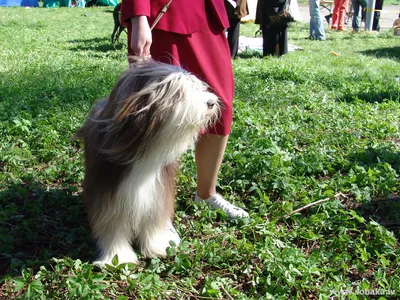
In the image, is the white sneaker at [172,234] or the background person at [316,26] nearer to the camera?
the white sneaker at [172,234]

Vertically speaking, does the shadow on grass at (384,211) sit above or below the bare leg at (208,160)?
below

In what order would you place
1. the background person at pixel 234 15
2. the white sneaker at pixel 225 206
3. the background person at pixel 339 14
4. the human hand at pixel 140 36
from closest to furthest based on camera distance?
the human hand at pixel 140 36
the white sneaker at pixel 225 206
the background person at pixel 234 15
the background person at pixel 339 14

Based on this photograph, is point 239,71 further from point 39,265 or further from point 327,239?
point 39,265

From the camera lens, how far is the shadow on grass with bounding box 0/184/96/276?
8.28 ft

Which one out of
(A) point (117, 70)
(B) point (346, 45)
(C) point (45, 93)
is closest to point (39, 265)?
(C) point (45, 93)

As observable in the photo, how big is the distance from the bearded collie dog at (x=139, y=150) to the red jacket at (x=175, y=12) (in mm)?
336

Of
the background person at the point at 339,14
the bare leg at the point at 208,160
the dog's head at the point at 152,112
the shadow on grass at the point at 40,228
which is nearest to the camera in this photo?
the dog's head at the point at 152,112

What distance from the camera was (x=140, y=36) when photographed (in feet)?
7.56

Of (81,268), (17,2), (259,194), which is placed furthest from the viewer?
(17,2)

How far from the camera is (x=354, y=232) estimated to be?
2.83 metres

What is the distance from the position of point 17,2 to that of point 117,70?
16.3 metres

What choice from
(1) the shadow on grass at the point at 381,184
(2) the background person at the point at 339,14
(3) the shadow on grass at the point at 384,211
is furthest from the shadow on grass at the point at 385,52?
(3) the shadow on grass at the point at 384,211

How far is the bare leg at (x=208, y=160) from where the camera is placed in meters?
2.85

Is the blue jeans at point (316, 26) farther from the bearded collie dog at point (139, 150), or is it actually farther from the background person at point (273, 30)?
the bearded collie dog at point (139, 150)
